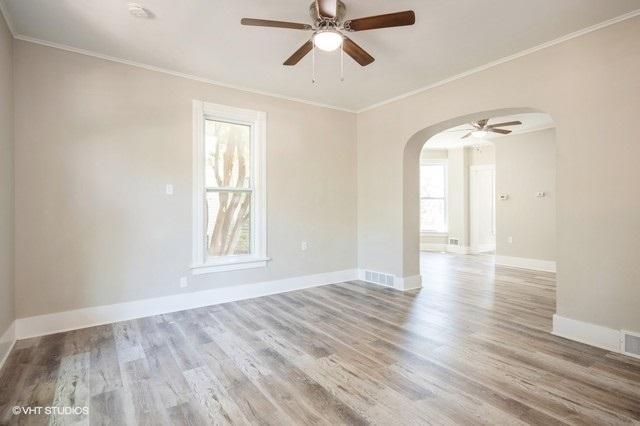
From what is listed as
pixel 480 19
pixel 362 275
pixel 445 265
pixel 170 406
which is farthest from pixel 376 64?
pixel 445 265

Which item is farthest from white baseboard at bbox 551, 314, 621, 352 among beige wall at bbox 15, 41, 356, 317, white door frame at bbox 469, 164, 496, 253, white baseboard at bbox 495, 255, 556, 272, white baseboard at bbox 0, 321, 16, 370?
white door frame at bbox 469, 164, 496, 253

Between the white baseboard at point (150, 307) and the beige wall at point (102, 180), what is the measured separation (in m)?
0.08

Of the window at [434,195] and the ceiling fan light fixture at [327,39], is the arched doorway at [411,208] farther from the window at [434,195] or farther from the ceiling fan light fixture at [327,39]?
the window at [434,195]

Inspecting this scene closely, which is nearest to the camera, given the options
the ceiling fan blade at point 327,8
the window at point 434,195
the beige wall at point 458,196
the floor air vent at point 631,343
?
the ceiling fan blade at point 327,8

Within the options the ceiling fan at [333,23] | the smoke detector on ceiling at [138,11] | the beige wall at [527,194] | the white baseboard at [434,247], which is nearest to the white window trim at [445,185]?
the white baseboard at [434,247]

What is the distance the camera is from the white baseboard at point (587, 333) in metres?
2.84

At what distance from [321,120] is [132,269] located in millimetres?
3340

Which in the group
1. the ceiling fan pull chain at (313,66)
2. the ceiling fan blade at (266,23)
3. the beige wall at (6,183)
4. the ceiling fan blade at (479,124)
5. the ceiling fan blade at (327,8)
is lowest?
the beige wall at (6,183)

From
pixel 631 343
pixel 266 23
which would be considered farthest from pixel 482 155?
pixel 266 23

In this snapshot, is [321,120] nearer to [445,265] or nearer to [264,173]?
[264,173]

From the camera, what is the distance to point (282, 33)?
9.94ft

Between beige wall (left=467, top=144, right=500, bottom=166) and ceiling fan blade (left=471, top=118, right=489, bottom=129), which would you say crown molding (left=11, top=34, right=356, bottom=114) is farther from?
beige wall (left=467, top=144, right=500, bottom=166)

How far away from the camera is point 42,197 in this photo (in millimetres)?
3188

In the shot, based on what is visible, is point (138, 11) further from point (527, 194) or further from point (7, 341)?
point (527, 194)
